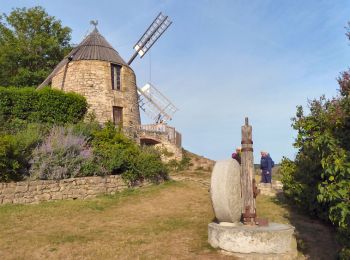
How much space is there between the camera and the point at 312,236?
8.91 m

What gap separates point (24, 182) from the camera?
476 inches

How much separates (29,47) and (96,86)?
9.13 metres

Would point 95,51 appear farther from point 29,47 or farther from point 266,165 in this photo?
point 266,165

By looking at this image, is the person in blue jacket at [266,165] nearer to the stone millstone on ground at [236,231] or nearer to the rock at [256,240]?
the stone millstone on ground at [236,231]

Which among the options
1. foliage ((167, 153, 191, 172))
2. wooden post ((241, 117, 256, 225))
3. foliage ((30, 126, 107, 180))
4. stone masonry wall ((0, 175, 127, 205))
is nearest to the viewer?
wooden post ((241, 117, 256, 225))

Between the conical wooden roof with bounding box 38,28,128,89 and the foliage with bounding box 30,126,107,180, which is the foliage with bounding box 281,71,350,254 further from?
the conical wooden roof with bounding box 38,28,128,89

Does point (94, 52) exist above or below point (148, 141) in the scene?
above

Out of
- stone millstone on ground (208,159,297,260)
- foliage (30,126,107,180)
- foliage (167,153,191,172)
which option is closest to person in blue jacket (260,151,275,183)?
foliage (30,126,107,180)

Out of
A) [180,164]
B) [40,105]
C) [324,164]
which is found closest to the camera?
[324,164]

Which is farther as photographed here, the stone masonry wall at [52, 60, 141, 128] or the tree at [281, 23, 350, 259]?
the stone masonry wall at [52, 60, 141, 128]

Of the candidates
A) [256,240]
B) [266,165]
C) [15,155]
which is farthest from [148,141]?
[256,240]

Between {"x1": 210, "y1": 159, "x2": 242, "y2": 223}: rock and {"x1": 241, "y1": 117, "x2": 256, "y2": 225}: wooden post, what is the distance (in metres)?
0.13

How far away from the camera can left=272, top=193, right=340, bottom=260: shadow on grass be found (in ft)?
25.6

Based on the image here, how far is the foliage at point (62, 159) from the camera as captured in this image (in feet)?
43.1
